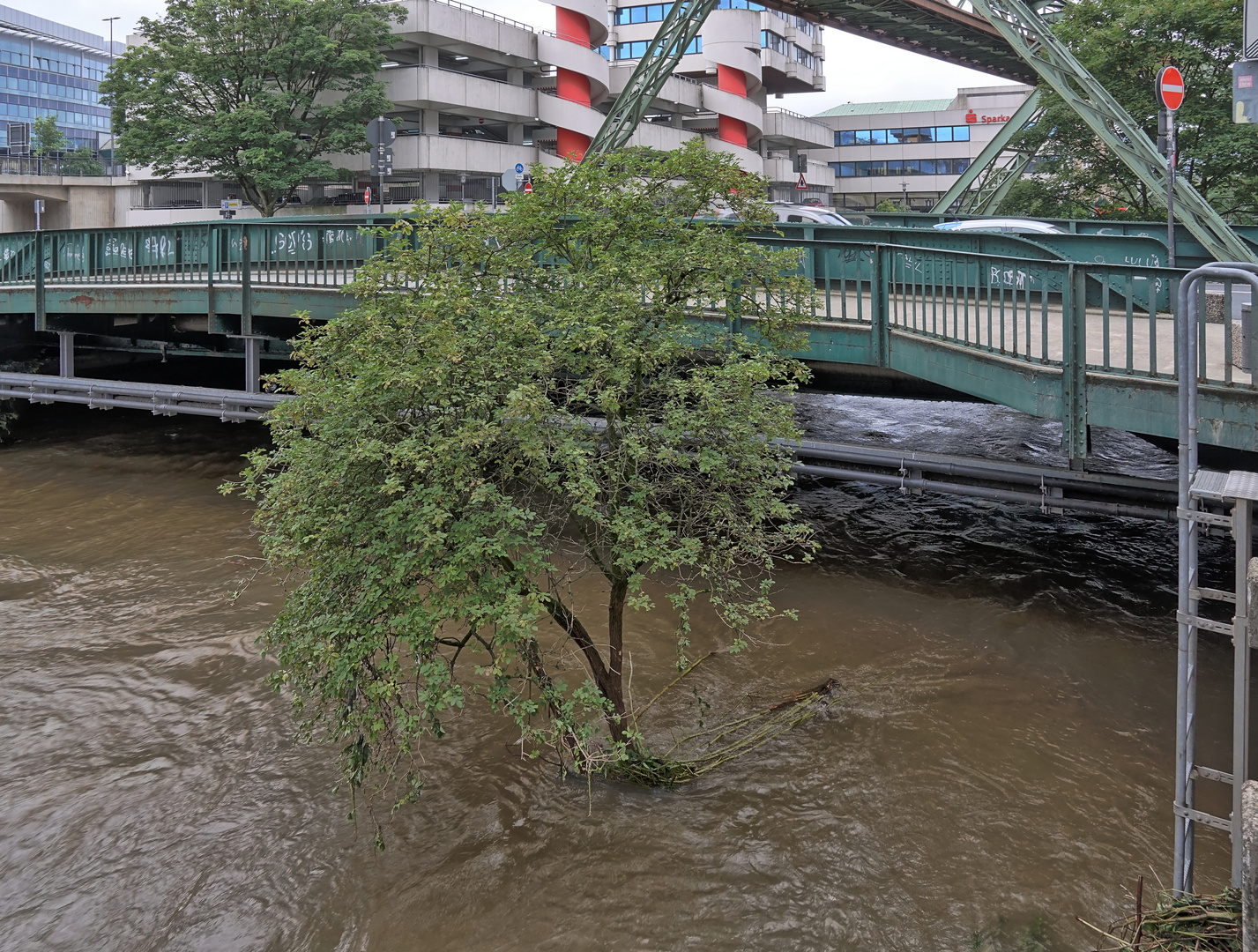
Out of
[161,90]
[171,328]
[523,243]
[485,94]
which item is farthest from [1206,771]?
[485,94]

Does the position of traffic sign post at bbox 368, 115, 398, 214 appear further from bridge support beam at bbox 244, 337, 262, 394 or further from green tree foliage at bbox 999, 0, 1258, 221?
green tree foliage at bbox 999, 0, 1258, 221

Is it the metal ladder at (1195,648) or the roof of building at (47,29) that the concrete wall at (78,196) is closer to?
the metal ladder at (1195,648)

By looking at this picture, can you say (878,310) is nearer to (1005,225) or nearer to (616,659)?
(616,659)

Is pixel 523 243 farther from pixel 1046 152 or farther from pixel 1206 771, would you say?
pixel 1046 152

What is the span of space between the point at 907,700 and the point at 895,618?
2.04m

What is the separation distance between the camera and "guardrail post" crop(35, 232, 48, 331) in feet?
57.1

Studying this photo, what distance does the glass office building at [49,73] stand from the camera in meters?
102

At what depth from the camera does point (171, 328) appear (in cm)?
1870

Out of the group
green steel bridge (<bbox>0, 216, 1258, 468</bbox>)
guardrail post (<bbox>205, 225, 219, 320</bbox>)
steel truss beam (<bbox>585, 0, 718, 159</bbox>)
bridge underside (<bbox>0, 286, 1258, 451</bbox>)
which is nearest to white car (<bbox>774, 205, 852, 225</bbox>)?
steel truss beam (<bbox>585, 0, 718, 159</bbox>)

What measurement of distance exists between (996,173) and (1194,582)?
35.7 metres

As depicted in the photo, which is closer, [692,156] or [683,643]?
[683,643]

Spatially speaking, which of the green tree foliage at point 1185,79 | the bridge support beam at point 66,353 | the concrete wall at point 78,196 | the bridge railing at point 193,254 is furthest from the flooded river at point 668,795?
the concrete wall at point 78,196

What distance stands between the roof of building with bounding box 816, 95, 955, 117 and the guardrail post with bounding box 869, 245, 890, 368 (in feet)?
236

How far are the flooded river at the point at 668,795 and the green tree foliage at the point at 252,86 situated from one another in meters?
27.0
